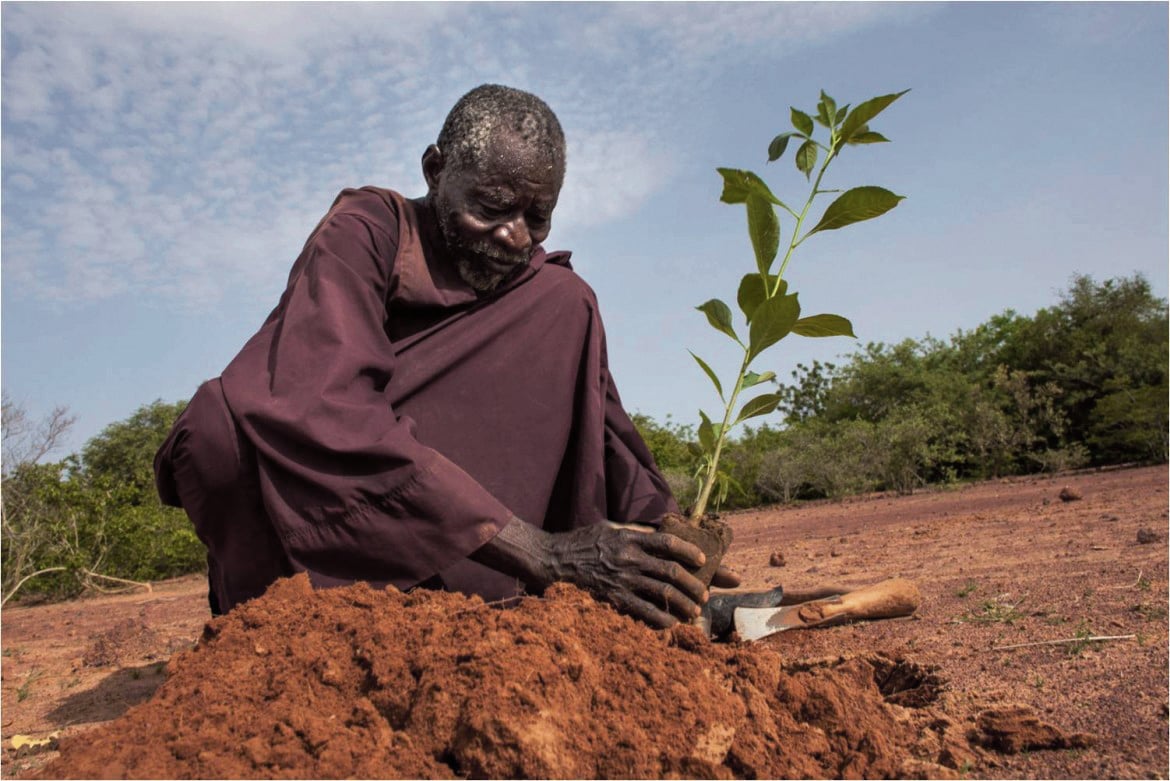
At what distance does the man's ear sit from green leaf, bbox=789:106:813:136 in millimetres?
1094

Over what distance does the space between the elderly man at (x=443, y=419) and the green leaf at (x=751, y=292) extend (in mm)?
614

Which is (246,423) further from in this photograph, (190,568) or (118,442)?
(118,442)

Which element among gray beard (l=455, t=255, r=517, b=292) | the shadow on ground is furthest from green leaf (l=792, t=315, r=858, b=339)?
the shadow on ground

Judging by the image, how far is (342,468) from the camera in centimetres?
185

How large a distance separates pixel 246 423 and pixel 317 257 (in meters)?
0.52

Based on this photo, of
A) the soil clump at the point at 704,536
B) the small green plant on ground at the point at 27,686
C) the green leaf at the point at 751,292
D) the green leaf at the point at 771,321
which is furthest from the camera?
the small green plant on ground at the point at 27,686

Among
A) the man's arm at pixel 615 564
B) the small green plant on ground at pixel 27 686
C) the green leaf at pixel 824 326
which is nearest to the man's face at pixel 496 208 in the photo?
the green leaf at pixel 824 326

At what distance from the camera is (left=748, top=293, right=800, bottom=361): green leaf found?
2086 mm

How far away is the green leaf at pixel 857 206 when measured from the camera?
2.11 m

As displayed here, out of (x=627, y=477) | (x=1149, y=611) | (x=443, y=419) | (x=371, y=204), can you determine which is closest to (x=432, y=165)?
(x=371, y=204)

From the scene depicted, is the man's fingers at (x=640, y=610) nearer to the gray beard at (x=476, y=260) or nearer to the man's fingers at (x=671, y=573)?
the man's fingers at (x=671, y=573)

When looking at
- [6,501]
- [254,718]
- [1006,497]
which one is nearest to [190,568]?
[6,501]

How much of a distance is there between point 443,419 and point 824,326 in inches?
44.2

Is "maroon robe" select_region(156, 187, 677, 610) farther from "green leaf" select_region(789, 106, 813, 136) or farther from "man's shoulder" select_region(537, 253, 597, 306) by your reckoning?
"green leaf" select_region(789, 106, 813, 136)
